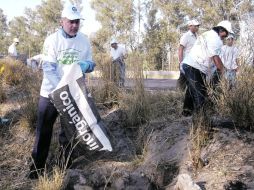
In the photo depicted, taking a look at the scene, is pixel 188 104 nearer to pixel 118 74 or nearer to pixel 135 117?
pixel 135 117

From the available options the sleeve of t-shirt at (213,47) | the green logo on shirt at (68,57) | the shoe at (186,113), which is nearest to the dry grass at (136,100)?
the shoe at (186,113)

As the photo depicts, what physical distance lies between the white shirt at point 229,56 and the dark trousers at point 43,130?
2.10 meters

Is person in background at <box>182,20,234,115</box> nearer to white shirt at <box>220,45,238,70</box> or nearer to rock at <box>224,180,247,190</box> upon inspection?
white shirt at <box>220,45,238,70</box>

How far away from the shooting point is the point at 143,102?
241 inches

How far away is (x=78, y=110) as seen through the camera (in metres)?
4.92

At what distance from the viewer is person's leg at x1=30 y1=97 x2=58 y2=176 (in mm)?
4941

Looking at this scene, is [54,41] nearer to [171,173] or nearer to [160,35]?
[171,173]

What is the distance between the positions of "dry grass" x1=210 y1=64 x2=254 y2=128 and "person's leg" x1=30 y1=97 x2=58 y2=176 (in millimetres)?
1923

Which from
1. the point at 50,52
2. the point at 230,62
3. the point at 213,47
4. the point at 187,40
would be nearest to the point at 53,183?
the point at 50,52

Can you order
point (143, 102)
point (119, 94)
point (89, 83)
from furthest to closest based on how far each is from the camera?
point (89, 83) < point (119, 94) < point (143, 102)

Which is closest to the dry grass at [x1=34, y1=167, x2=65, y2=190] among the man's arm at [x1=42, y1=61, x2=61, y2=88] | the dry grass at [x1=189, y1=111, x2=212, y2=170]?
the man's arm at [x1=42, y1=61, x2=61, y2=88]

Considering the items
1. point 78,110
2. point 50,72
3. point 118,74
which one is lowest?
point 78,110

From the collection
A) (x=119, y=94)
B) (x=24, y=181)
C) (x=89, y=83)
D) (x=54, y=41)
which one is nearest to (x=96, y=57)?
(x=89, y=83)

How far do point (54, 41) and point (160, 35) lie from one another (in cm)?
2796
